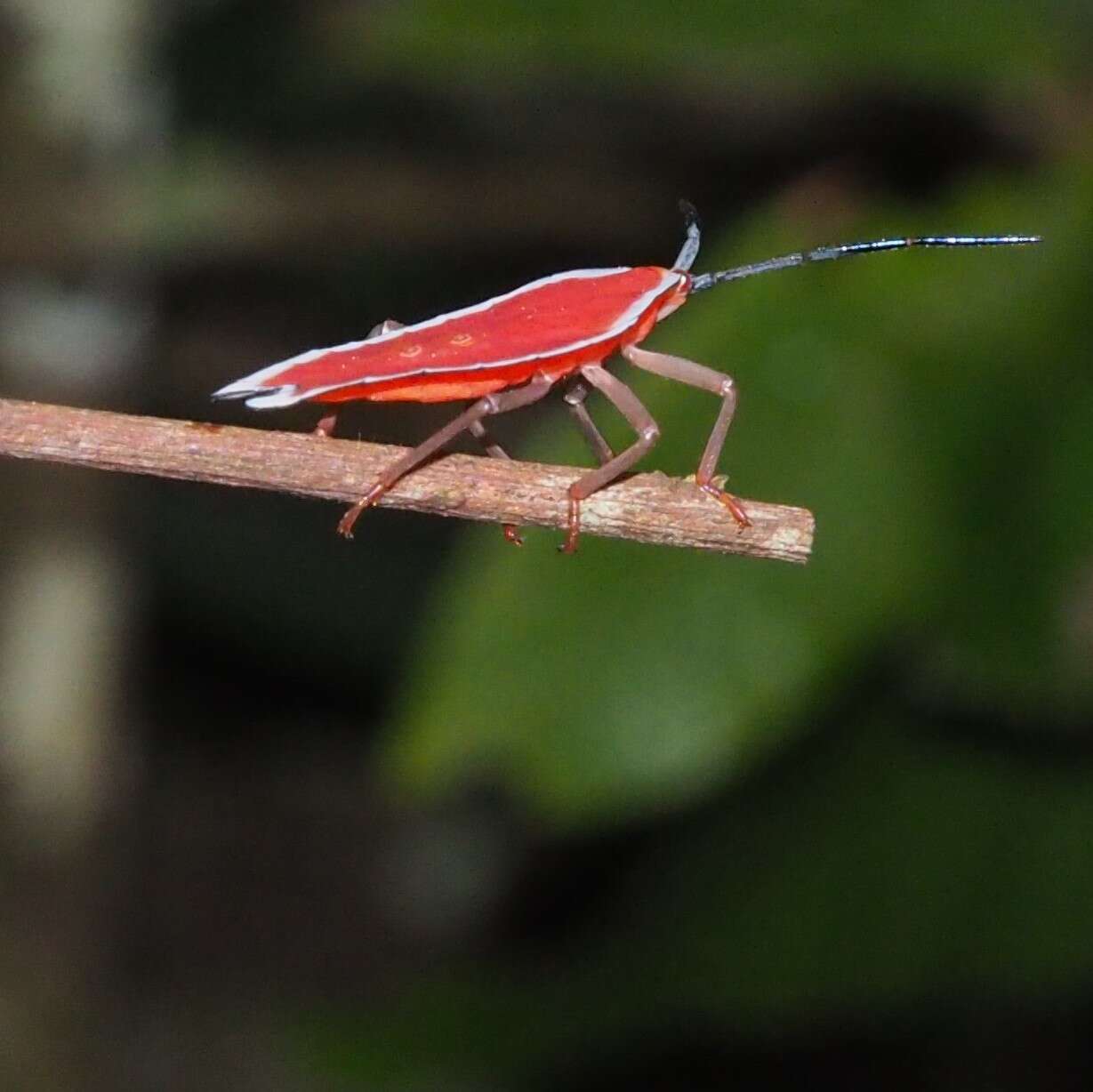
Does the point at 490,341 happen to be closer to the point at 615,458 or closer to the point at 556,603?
the point at 615,458

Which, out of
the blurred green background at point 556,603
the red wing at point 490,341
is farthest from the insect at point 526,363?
the blurred green background at point 556,603

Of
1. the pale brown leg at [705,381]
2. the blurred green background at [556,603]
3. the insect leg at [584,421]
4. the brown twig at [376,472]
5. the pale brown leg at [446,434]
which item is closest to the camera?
the brown twig at [376,472]

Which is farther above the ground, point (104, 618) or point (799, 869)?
point (104, 618)

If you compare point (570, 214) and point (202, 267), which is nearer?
point (570, 214)

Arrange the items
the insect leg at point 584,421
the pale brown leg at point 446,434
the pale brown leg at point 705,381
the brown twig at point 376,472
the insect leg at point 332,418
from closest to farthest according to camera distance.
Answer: the brown twig at point 376,472, the pale brown leg at point 446,434, the insect leg at point 332,418, the pale brown leg at point 705,381, the insect leg at point 584,421

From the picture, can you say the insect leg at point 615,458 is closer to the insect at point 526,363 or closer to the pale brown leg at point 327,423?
the insect at point 526,363

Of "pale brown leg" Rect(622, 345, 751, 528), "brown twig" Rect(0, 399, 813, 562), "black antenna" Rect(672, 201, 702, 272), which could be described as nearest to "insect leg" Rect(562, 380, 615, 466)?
"pale brown leg" Rect(622, 345, 751, 528)

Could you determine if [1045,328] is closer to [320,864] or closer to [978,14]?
[978,14]

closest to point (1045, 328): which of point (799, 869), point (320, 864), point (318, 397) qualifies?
point (799, 869)
